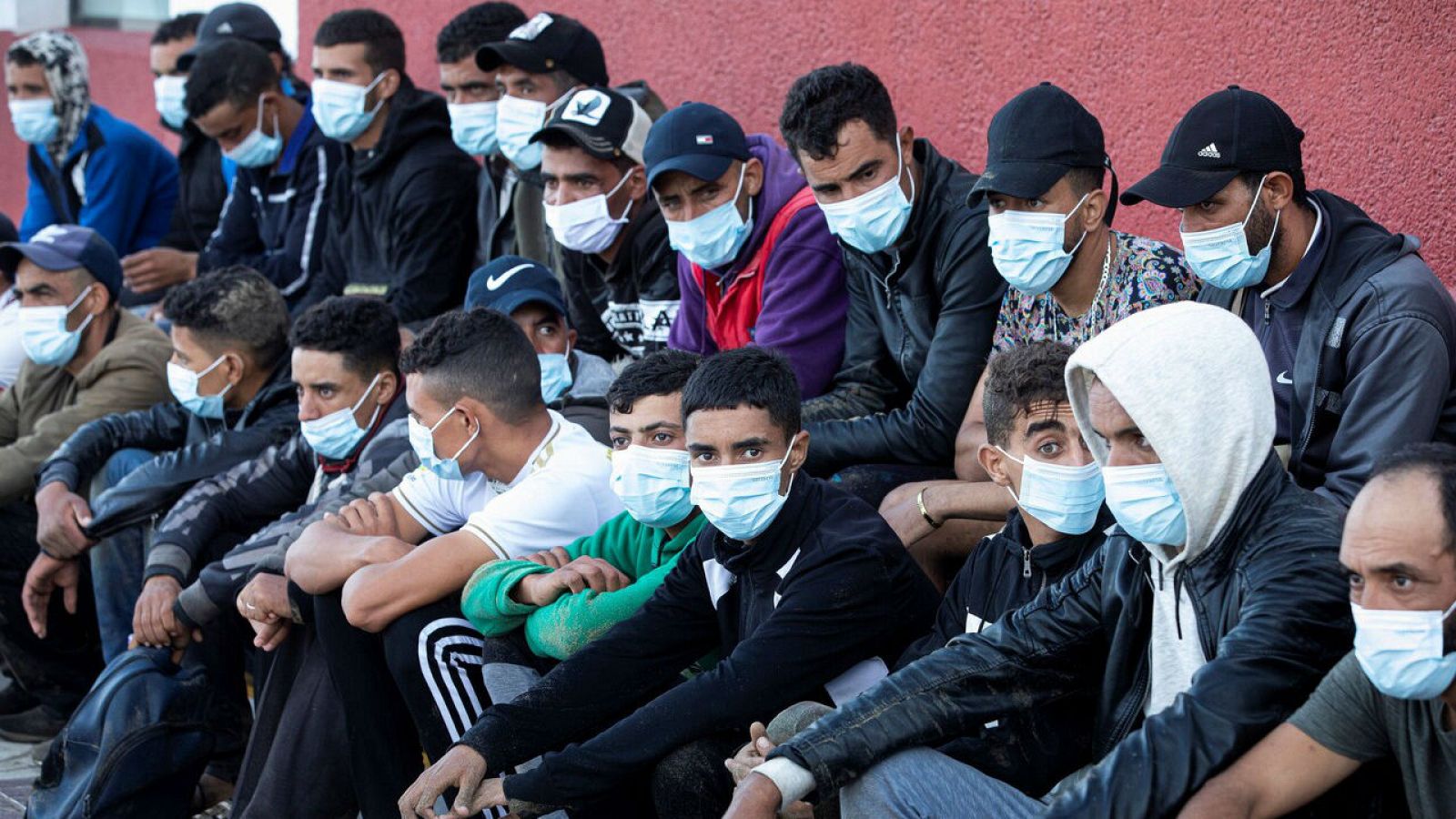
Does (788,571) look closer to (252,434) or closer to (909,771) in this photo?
(909,771)

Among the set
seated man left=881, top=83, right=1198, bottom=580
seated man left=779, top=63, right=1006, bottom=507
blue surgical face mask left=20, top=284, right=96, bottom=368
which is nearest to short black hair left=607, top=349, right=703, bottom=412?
seated man left=779, top=63, right=1006, bottom=507

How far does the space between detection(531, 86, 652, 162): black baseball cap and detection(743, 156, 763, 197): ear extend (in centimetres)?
57

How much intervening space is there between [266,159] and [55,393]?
1.35 meters

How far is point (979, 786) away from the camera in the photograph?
10.8 ft

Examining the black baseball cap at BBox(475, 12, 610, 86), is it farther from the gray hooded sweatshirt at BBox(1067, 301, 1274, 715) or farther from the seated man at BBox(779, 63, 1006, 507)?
the gray hooded sweatshirt at BBox(1067, 301, 1274, 715)

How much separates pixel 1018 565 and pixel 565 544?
1.39 metres

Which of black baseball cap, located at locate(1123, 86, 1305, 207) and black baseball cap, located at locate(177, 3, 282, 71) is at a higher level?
black baseball cap, located at locate(1123, 86, 1305, 207)

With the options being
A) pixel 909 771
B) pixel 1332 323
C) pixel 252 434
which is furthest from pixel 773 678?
pixel 252 434

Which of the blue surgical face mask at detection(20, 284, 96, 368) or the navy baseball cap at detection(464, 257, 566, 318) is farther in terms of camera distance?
the blue surgical face mask at detection(20, 284, 96, 368)

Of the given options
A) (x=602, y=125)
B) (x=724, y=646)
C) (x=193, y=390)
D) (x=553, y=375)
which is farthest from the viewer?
(x=193, y=390)

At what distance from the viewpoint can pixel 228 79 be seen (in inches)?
295

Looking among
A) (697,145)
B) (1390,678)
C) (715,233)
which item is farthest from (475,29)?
(1390,678)

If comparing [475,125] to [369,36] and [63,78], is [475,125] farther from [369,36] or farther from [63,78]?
[63,78]

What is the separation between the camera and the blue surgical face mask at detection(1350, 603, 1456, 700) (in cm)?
267
